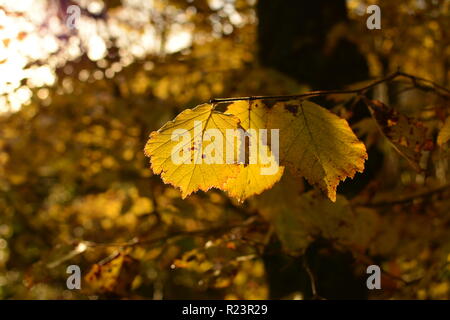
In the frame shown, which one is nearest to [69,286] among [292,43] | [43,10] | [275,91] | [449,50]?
[275,91]

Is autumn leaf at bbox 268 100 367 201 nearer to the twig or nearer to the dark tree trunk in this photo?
the twig

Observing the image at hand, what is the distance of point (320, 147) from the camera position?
0.77m

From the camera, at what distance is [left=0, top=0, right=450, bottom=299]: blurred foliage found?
1288mm

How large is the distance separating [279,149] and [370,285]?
2.66 feet

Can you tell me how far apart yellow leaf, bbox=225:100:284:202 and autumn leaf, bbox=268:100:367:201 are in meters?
0.03

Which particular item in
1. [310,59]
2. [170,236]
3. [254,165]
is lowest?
[170,236]

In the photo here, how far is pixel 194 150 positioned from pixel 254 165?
0.41ft

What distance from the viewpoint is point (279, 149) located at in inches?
30.7

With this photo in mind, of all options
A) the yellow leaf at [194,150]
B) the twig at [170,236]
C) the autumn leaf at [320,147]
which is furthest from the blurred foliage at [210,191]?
the yellow leaf at [194,150]

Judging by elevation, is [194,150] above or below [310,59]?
below

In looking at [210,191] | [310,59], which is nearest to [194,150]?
[310,59]

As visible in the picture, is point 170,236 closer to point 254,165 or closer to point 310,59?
point 254,165

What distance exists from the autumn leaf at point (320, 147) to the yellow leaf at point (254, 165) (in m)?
0.03

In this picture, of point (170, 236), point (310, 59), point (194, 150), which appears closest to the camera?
point (194, 150)
